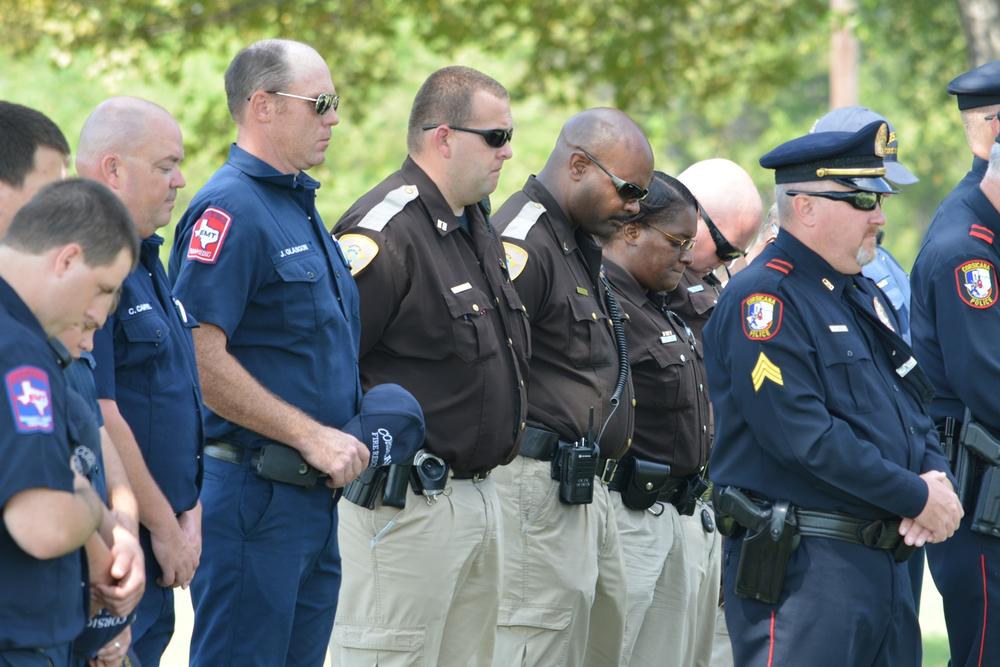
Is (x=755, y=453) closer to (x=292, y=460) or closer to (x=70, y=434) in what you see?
(x=292, y=460)

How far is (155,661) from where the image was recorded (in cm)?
403

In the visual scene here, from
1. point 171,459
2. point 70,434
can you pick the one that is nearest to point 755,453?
point 171,459

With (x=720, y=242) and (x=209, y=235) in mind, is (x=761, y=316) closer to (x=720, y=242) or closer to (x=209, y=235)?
(x=209, y=235)

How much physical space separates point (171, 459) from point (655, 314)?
2598 mm

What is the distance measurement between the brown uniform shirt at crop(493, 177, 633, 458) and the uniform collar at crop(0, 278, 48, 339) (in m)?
2.58

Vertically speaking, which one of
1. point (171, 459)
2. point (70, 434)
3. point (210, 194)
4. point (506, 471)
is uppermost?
point (210, 194)

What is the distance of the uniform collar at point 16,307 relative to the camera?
116 inches

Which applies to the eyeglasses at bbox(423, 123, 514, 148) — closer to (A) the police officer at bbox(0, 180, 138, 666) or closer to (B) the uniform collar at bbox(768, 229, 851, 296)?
(B) the uniform collar at bbox(768, 229, 851, 296)

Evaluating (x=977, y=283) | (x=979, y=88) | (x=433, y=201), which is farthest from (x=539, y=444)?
(x=979, y=88)

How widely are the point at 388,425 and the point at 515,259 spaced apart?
1.19m

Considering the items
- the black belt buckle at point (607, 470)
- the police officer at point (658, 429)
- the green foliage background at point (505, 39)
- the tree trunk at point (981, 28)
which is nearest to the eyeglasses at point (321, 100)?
the police officer at point (658, 429)

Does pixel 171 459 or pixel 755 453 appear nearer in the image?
pixel 171 459

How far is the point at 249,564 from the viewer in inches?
170

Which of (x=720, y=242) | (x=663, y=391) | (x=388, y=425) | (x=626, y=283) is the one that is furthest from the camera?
(x=720, y=242)
